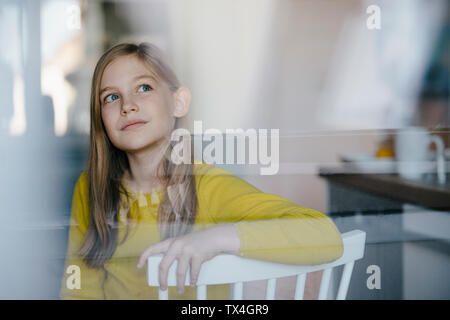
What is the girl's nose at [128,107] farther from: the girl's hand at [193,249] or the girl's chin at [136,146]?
the girl's hand at [193,249]

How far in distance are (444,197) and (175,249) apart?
1.96 ft

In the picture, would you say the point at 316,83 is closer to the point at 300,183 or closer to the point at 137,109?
the point at 300,183

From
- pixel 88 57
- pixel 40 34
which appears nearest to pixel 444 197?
pixel 88 57

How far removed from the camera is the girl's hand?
661 mm

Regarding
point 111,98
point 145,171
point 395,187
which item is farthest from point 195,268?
point 395,187

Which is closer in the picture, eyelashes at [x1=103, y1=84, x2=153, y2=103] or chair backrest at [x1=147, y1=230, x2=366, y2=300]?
chair backrest at [x1=147, y1=230, x2=366, y2=300]

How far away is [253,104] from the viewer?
830 millimetres

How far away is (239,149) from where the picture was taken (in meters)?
0.82

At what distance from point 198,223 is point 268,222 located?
0.44 ft

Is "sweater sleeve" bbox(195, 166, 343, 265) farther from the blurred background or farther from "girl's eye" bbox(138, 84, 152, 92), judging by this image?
"girl's eye" bbox(138, 84, 152, 92)
